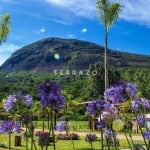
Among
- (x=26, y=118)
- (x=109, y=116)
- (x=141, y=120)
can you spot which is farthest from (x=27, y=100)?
(x=141, y=120)

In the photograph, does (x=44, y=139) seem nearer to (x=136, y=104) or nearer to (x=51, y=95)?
(x=51, y=95)

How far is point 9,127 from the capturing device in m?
6.53

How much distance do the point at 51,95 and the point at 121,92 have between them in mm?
973

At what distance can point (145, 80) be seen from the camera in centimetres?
8950

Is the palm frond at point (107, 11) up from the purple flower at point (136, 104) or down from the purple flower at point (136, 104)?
up

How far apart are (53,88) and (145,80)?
85314mm

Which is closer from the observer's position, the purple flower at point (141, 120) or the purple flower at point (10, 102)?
the purple flower at point (10, 102)

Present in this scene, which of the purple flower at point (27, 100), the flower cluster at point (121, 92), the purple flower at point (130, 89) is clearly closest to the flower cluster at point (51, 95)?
the purple flower at point (27, 100)

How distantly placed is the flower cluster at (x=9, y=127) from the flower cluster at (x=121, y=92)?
4.79 ft

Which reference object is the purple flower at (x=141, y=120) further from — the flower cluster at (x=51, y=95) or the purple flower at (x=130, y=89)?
the flower cluster at (x=51, y=95)

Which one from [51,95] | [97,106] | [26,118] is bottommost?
[26,118]

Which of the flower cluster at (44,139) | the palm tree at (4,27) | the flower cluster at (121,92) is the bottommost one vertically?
the flower cluster at (44,139)

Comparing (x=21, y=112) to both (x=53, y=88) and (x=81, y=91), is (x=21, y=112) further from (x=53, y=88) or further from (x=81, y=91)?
(x=81, y=91)

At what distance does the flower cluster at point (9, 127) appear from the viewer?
6473mm
